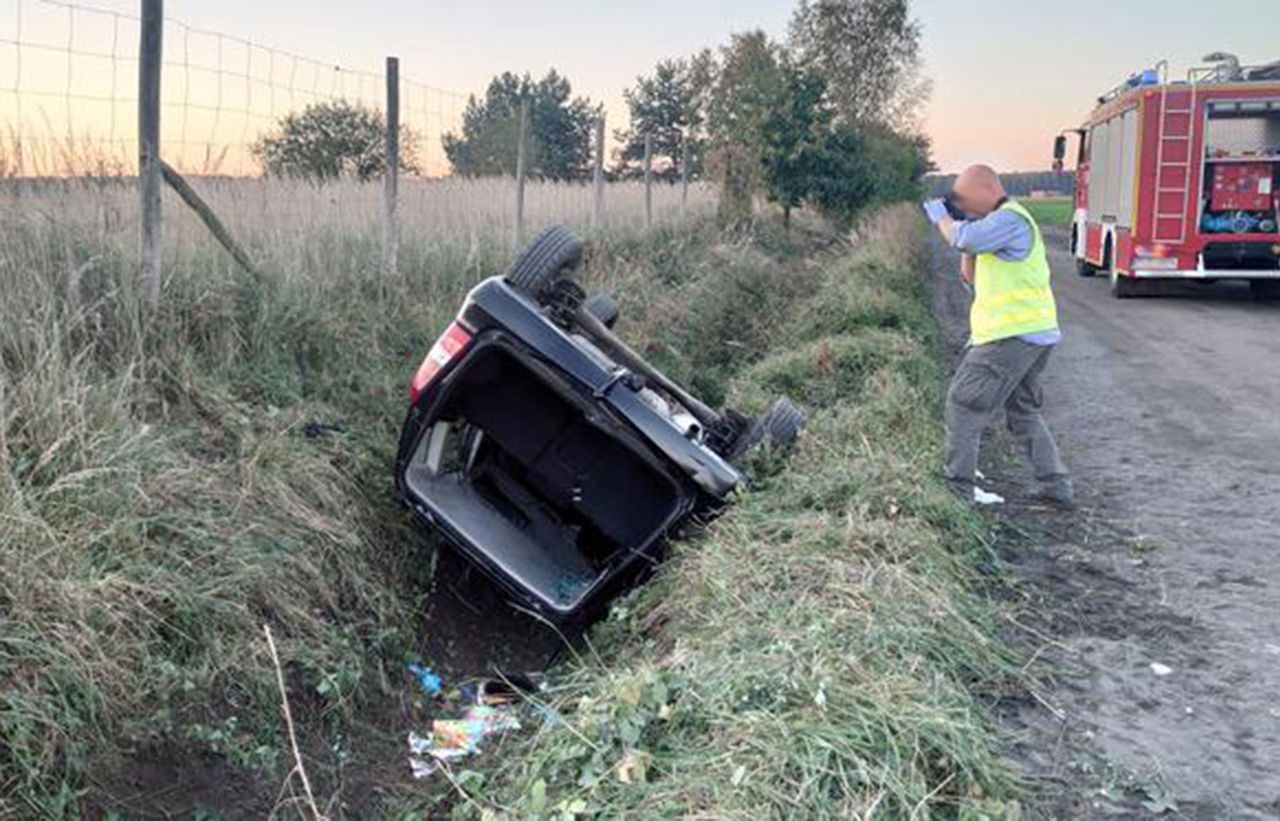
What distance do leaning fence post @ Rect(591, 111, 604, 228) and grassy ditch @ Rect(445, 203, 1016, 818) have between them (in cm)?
771

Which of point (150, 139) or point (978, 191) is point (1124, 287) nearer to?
point (978, 191)

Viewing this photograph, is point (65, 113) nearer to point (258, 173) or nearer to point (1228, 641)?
point (258, 173)

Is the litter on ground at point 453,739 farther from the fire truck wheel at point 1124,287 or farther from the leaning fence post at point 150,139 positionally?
the fire truck wheel at point 1124,287

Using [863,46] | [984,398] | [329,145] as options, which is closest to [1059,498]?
[984,398]

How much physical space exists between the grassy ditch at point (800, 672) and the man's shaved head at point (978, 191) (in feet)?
4.16

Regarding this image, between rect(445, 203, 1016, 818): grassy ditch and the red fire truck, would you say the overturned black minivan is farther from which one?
the red fire truck

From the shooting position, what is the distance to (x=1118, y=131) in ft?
54.4

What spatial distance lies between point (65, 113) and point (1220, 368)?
9.18m

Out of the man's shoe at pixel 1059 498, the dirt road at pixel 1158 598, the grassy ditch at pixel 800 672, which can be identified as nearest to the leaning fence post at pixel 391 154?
the grassy ditch at pixel 800 672

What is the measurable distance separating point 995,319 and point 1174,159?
424 inches

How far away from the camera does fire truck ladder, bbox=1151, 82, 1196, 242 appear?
14562 mm

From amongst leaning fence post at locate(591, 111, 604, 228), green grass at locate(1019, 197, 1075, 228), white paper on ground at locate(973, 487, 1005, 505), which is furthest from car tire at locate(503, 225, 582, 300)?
green grass at locate(1019, 197, 1075, 228)

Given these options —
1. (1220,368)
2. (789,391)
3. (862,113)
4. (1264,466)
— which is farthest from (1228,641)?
(862,113)

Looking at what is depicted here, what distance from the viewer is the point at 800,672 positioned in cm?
291
